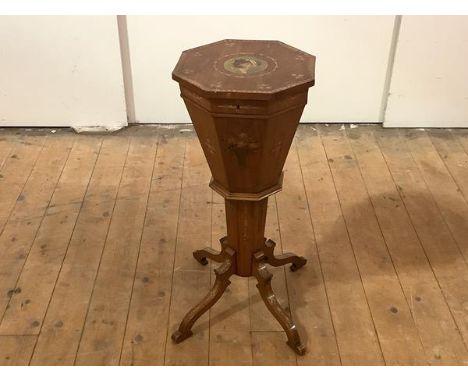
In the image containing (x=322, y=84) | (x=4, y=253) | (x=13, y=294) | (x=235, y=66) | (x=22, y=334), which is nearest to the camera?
(x=235, y=66)

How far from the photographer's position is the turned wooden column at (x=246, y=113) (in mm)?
1618

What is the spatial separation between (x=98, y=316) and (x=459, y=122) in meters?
2.69

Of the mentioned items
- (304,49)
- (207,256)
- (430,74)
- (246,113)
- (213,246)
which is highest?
(246,113)

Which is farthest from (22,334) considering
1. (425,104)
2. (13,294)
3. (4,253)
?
(425,104)

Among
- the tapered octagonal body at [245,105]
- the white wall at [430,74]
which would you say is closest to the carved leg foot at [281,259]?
the tapered octagonal body at [245,105]

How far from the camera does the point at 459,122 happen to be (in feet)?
12.0

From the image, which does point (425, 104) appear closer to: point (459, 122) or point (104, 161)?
point (459, 122)

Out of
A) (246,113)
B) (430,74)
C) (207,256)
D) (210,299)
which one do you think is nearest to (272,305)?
(210,299)

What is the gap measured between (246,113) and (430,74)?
2280 mm

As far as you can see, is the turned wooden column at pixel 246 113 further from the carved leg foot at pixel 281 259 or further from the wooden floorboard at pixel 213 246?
the wooden floorboard at pixel 213 246

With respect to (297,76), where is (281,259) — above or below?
below

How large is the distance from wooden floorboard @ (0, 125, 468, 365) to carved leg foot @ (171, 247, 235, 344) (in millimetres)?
52

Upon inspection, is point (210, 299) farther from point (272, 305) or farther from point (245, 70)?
point (245, 70)

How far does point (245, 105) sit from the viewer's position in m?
1.61
